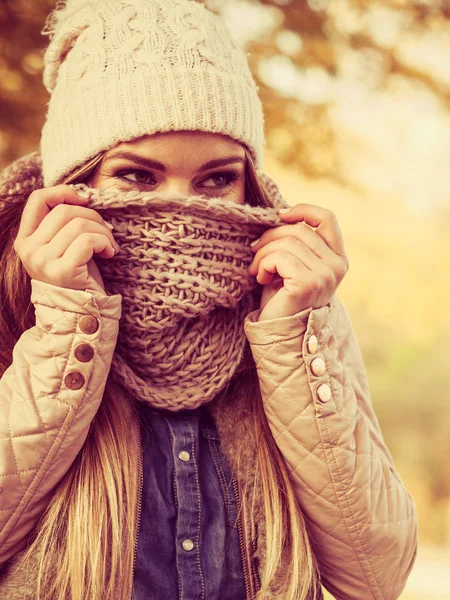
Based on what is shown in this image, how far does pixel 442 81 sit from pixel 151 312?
359 centimetres

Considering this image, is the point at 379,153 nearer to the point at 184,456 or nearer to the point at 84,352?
the point at 184,456

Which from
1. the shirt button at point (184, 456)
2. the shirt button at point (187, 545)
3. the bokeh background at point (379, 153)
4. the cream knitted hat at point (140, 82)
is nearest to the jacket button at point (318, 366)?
the shirt button at point (184, 456)

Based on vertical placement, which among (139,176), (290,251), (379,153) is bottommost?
(290,251)

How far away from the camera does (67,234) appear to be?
1304 millimetres

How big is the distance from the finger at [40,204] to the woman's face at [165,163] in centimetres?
12

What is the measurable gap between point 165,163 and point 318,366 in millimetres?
522

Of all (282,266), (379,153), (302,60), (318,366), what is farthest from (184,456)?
(379,153)

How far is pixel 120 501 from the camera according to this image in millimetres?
1334

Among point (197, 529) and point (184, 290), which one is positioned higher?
point (184, 290)

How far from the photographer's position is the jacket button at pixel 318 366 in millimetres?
1375

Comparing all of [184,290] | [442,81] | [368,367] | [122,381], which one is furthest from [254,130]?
[368,367]

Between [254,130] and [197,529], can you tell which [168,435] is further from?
[254,130]

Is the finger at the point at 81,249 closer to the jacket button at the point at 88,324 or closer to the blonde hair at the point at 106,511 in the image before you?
the jacket button at the point at 88,324

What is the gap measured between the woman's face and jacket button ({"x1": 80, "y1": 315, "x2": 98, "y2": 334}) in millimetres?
310
